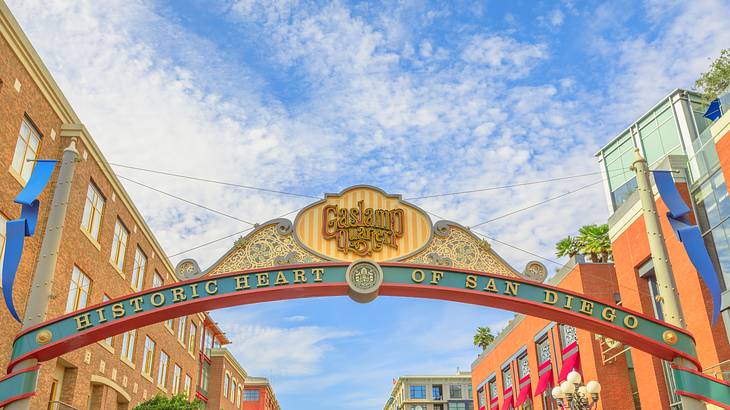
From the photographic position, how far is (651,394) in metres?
23.8

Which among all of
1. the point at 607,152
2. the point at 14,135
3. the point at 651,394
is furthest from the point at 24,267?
the point at 607,152

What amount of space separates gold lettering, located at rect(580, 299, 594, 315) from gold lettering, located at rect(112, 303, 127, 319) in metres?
8.24

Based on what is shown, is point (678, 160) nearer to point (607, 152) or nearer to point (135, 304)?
point (135, 304)

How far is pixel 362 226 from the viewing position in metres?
13.4

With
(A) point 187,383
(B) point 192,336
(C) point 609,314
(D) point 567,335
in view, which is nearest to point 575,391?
(C) point 609,314

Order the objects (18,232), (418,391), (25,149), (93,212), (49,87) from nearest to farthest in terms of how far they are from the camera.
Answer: (18,232)
(25,149)
(49,87)
(93,212)
(418,391)

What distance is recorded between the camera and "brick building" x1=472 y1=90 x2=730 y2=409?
2102 centimetres

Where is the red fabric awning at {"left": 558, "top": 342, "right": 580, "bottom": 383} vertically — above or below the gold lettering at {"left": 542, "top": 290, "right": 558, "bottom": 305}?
above

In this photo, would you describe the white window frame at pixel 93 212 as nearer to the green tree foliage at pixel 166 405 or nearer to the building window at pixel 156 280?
the green tree foliage at pixel 166 405

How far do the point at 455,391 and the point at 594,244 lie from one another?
77372 mm

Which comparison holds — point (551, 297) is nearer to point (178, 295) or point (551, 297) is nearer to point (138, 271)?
point (178, 295)

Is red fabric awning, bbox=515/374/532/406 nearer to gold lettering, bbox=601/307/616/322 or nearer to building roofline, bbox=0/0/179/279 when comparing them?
building roofline, bbox=0/0/179/279

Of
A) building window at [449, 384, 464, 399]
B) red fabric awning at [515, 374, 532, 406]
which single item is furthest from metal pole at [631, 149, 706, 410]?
building window at [449, 384, 464, 399]

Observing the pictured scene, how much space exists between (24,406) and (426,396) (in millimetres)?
99990
